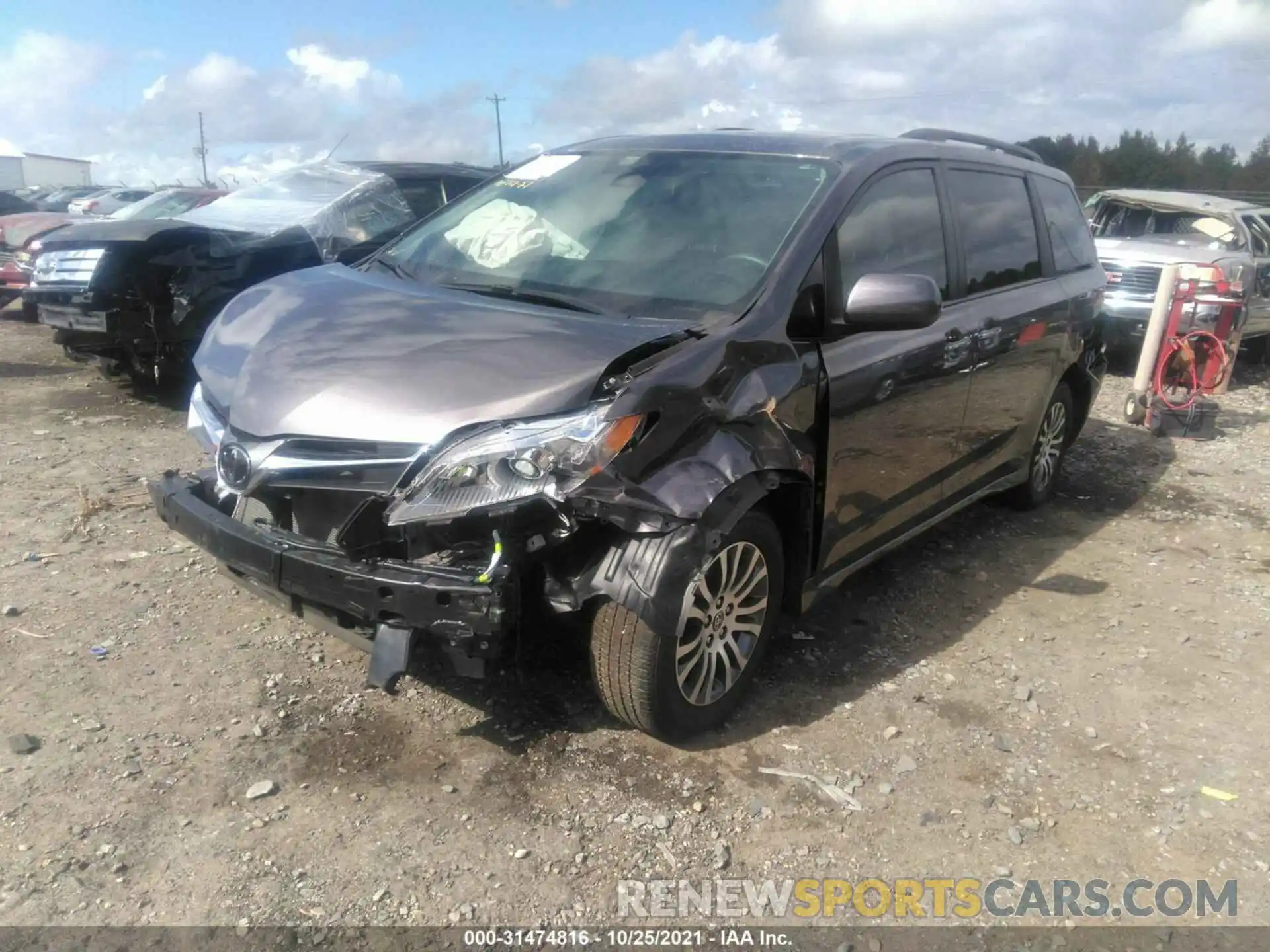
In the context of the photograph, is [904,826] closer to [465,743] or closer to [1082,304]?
[465,743]

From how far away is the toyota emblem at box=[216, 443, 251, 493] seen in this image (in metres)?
2.81

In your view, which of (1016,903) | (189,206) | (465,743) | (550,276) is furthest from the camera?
(189,206)

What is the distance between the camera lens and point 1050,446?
5652mm

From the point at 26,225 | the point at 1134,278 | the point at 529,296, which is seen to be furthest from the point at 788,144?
the point at 26,225

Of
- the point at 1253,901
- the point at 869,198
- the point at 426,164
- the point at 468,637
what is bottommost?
the point at 1253,901

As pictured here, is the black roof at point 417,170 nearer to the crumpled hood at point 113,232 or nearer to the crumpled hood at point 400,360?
the crumpled hood at point 113,232

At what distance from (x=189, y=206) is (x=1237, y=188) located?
3431 centimetres

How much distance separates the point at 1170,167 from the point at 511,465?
1632 inches

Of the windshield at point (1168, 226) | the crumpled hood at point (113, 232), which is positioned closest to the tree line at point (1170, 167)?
the windshield at point (1168, 226)

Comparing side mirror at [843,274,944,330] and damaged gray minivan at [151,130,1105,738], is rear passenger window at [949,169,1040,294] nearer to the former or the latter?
damaged gray minivan at [151,130,1105,738]

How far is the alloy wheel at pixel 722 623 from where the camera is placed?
118 inches

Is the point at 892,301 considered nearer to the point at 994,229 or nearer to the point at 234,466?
the point at 994,229

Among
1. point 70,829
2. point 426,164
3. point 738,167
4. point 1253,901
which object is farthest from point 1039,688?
point 426,164

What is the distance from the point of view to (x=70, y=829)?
104 inches
